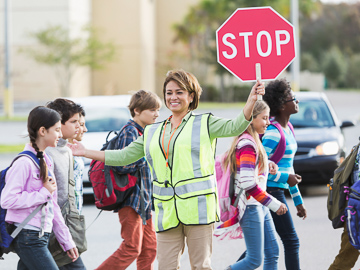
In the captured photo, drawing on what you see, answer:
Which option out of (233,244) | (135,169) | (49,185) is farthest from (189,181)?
(233,244)

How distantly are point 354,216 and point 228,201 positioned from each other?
101 cm

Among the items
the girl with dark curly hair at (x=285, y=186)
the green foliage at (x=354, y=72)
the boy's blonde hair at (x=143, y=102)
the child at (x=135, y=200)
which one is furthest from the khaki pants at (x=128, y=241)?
the green foliage at (x=354, y=72)

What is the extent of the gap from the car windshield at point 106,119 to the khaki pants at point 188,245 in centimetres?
695

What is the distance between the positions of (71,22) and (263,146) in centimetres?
4003

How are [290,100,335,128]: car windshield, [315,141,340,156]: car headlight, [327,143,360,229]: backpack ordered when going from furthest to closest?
[290,100,335,128]: car windshield
[315,141,340,156]: car headlight
[327,143,360,229]: backpack

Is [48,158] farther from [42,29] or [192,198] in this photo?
[42,29]

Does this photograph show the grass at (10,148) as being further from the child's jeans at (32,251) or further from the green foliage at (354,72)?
the green foliage at (354,72)

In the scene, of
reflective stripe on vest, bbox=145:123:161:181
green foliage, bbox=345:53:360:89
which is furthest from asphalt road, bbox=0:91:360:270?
green foliage, bbox=345:53:360:89

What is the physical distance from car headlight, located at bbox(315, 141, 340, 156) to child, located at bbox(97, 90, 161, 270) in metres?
5.85

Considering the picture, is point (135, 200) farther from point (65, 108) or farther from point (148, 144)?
point (148, 144)

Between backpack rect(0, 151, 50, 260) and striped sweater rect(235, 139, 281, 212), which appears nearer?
backpack rect(0, 151, 50, 260)

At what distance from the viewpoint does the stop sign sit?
15.0 ft

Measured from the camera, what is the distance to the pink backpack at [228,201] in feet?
17.2

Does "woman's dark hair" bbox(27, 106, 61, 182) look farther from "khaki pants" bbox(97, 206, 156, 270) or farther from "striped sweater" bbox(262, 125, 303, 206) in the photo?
"striped sweater" bbox(262, 125, 303, 206)
